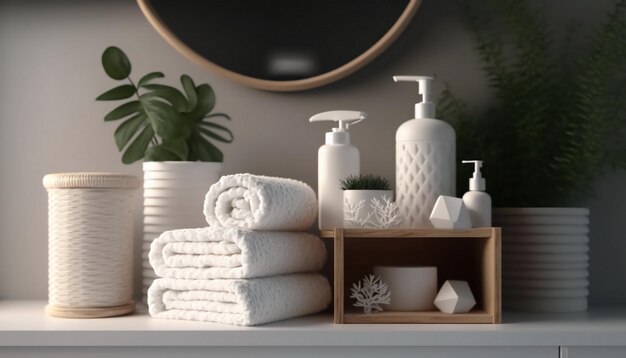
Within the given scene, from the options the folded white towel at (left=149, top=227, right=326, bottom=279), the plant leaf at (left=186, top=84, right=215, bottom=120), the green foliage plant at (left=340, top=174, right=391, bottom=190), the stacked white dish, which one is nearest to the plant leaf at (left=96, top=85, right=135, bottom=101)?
the plant leaf at (left=186, top=84, right=215, bottom=120)

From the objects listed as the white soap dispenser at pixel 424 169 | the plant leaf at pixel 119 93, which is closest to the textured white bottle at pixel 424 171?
the white soap dispenser at pixel 424 169

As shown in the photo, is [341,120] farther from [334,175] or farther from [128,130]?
[128,130]

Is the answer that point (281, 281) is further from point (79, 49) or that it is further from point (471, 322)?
point (79, 49)

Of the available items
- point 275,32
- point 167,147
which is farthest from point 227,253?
Answer: point 275,32

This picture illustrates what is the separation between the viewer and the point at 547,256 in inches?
46.2

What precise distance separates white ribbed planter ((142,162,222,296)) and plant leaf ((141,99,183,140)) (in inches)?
1.8

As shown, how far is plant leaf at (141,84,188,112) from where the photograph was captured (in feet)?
3.92

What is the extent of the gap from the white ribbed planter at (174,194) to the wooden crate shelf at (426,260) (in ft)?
0.75

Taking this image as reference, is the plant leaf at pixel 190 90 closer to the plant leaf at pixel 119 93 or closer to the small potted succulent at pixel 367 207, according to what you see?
the plant leaf at pixel 119 93

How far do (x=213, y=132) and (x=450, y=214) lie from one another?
1.56ft

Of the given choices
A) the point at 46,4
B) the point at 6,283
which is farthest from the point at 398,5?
the point at 6,283

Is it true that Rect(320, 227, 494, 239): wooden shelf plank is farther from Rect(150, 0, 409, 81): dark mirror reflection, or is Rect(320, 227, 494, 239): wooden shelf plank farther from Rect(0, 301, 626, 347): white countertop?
Rect(150, 0, 409, 81): dark mirror reflection

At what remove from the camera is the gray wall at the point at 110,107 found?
52.3 inches

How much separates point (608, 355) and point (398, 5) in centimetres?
65
